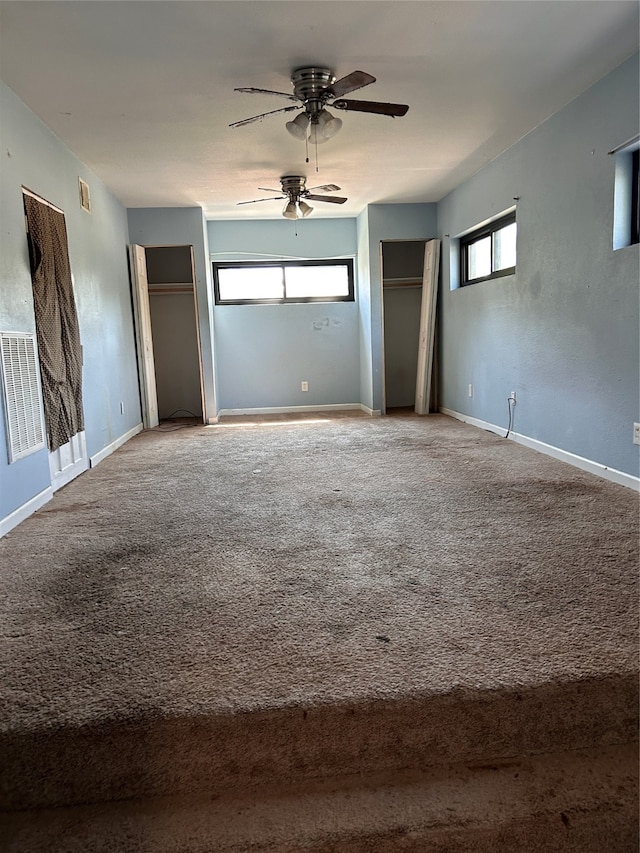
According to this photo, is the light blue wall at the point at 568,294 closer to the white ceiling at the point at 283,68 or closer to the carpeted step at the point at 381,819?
the white ceiling at the point at 283,68

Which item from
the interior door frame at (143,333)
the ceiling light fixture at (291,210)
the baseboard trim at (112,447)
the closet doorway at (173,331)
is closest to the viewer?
the baseboard trim at (112,447)

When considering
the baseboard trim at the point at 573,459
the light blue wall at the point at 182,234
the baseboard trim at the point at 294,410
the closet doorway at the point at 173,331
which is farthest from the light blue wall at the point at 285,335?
the baseboard trim at the point at 573,459

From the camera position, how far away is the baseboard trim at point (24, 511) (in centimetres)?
266

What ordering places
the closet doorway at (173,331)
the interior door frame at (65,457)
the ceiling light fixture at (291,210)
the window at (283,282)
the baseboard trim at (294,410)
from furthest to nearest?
the baseboard trim at (294,410)
the window at (283,282)
the closet doorway at (173,331)
the ceiling light fixture at (291,210)
the interior door frame at (65,457)

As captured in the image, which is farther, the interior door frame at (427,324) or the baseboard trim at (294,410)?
the baseboard trim at (294,410)

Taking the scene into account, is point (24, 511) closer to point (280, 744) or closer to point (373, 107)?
point (280, 744)

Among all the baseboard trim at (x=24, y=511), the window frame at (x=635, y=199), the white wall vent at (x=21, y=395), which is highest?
the window frame at (x=635, y=199)

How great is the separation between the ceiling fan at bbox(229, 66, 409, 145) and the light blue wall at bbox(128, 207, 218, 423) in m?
2.99

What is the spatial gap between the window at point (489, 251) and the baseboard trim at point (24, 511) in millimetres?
3870

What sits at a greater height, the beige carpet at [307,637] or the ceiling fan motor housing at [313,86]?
the ceiling fan motor housing at [313,86]

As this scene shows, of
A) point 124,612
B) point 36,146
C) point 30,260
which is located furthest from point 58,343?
point 124,612

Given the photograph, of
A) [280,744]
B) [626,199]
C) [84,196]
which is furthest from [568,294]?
[84,196]

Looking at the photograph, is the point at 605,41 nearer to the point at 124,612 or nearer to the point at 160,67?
the point at 160,67

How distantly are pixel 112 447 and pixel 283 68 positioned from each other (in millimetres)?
3280
